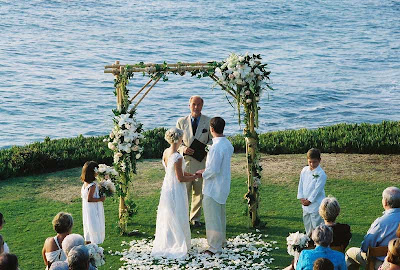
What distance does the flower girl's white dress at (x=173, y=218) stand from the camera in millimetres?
9586

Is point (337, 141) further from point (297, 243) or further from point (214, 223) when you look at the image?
point (297, 243)

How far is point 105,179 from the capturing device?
9844mm

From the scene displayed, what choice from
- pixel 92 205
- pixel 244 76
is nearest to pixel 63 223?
pixel 92 205

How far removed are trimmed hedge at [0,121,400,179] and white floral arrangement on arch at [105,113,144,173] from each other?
14.1ft

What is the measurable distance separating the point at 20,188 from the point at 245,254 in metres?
5.29

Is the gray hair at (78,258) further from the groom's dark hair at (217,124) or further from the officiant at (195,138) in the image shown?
the officiant at (195,138)

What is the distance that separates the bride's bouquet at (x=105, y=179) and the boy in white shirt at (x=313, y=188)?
8.65 ft

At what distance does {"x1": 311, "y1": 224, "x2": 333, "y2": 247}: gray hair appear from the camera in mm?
6799

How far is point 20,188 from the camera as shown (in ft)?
42.6

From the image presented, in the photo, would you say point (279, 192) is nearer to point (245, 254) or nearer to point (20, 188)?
point (245, 254)

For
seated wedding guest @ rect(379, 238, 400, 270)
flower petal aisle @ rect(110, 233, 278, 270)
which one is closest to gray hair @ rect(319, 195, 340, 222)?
seated wedding guest @ rect(379, 238, 400, 270)

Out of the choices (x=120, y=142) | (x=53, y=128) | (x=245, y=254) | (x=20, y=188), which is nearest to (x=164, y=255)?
(x=245, y=254)

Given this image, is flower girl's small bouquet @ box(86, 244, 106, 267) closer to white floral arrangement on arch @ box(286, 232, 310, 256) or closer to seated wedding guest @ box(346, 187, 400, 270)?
white floral arrangement on arch @ box(286, 232, 310, 256)

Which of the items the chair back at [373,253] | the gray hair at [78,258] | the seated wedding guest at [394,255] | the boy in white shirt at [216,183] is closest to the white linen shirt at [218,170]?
the boy in white shirt at [216,183]
